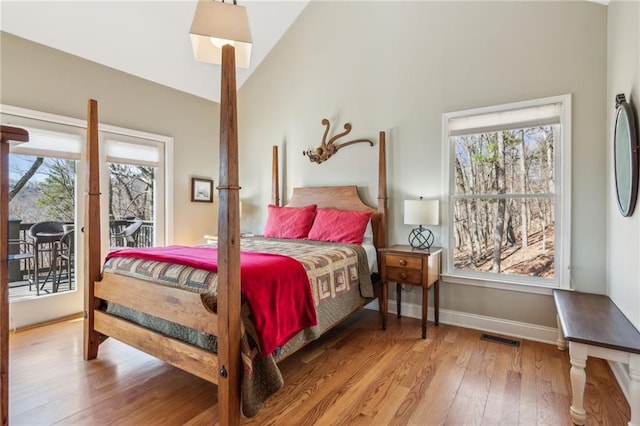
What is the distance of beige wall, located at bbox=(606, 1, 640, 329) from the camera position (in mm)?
1816

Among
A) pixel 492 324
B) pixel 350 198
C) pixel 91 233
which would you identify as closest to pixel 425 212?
pixel 350 198

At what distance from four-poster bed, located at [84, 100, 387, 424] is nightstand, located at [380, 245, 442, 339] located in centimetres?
31

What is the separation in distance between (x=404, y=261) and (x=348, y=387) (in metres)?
1.20

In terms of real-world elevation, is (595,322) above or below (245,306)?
below

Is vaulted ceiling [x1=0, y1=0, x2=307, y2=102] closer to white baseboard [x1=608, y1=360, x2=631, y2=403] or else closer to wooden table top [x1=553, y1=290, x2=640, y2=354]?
wooden table top [x1=553, y1=290, x2=640, y2=354]

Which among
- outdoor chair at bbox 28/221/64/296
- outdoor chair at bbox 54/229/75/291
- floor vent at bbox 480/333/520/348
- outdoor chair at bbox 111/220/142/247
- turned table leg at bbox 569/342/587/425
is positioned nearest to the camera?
turned table leg at bbox 569/342/587/425

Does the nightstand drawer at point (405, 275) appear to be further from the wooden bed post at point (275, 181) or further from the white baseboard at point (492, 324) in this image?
the wooden bed post at point (275, 181)

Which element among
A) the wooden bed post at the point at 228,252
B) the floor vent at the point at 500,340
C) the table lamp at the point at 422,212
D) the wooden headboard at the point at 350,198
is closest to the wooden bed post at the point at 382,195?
the wooden headboard at the point at 350,198

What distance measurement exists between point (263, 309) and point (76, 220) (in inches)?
109

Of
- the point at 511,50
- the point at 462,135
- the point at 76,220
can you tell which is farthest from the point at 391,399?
the point at 76,220

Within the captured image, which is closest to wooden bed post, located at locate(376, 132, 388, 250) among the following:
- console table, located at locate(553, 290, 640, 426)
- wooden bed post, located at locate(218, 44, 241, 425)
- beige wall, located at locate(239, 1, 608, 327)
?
beige wall, located at locate(239, 1, 608, 327)

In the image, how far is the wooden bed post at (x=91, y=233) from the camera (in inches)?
89.7

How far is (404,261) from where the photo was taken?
9.30 ft

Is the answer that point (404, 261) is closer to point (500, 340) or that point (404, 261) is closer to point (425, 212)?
point (425, 212)
